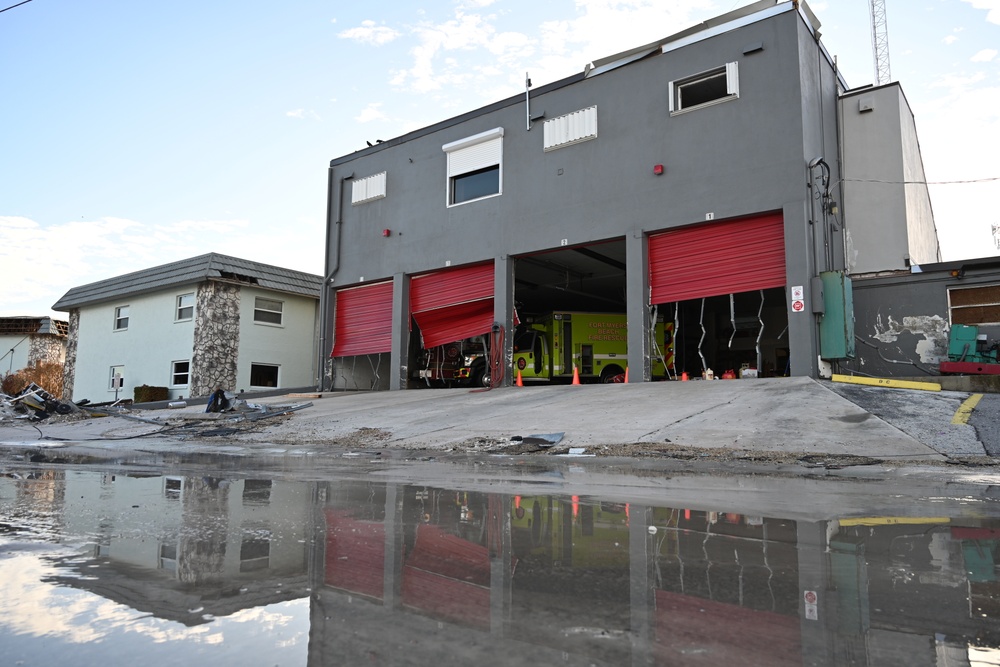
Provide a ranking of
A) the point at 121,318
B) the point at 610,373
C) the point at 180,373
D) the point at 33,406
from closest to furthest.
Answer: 1. the point at 33,406
2. the point at 610,373
3. the point at 180,373
4. the point at 121,318

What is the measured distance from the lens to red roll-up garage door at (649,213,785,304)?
14.8 m

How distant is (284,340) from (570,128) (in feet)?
53.6

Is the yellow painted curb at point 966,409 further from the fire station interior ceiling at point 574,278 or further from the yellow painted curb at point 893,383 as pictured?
the fire station interior ceiling at point 574,278

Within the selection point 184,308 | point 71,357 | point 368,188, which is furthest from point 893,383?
point 71,357

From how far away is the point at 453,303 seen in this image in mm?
20344

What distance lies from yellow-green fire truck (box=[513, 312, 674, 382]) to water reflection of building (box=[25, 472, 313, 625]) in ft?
58.0

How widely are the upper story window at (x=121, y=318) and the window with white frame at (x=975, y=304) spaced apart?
3049cm

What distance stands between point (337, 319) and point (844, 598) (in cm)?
2225

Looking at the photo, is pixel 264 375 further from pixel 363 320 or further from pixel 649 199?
pixel 649 199

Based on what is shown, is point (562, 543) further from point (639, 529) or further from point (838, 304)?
point (838, 304)

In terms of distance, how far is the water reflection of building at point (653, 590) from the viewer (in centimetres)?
204

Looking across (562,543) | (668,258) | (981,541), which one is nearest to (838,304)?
(668,258)

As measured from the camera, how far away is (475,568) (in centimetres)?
303

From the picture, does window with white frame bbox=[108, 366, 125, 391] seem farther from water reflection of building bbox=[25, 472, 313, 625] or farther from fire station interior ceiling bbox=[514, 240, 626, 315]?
water reflection of building bbox=[25, 472, 313, 625]
